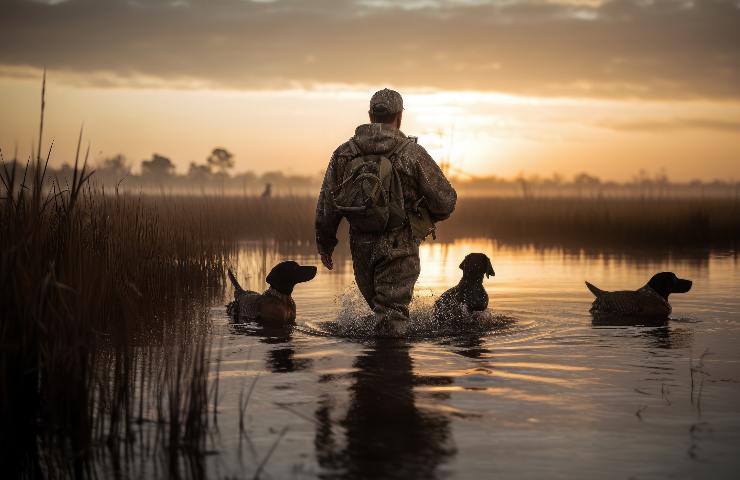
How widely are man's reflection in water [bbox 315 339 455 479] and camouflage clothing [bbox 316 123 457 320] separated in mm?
1731

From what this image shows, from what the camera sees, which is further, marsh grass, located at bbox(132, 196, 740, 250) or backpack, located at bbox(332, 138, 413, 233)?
marsh grass, located at bbox(132, 196, 740, 250)

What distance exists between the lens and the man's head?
349 inches

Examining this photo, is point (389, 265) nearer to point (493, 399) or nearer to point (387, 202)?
point (387, 202)

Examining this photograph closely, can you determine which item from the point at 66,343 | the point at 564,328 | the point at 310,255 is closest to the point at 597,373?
the point at 564,328

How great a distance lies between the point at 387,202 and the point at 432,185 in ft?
1.66

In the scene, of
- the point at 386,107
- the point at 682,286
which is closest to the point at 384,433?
the point at 386,107

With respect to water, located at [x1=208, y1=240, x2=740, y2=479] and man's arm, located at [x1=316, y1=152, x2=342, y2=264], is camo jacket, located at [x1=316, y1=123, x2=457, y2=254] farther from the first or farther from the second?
water, located at [x1=208, y1=240, x2=740, y2=479]

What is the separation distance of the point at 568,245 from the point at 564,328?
1475 centimetres

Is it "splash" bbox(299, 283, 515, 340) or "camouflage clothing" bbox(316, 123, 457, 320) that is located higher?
"camouflage clothing" bbox(316, 123, 457, 320)

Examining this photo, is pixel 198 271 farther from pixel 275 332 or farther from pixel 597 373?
pixel 597 373

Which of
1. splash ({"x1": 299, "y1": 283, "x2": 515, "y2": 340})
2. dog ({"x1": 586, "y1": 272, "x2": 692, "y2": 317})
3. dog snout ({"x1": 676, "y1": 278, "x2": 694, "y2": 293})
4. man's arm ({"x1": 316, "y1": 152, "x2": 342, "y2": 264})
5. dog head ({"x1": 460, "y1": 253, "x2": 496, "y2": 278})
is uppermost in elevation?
man's arm ({"x1": 316, "y1": 152, "x2": 342, "y2": 264})

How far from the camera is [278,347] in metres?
8.73

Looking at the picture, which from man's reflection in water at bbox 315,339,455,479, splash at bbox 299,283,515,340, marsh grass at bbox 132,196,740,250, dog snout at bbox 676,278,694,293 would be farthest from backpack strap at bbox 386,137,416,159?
marsh grass at bbox 132,196,740,250

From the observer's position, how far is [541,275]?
15.9 metres
